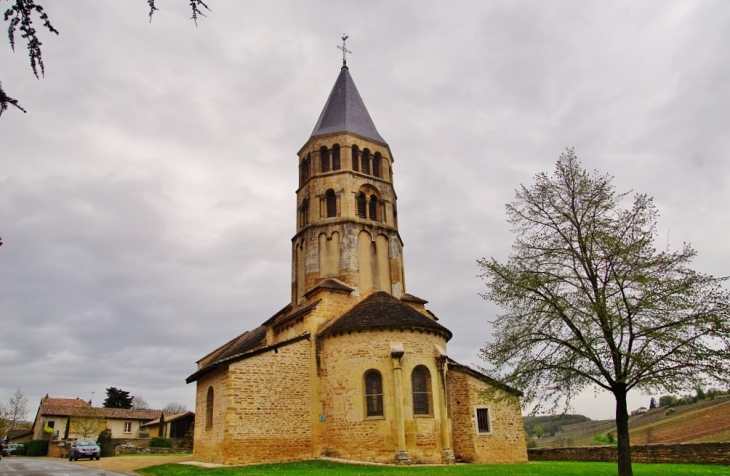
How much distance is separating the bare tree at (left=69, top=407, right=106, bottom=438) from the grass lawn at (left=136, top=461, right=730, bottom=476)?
40.1m

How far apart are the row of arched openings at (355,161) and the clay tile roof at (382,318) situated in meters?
9.02

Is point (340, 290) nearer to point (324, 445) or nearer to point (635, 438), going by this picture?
point (324, 445)

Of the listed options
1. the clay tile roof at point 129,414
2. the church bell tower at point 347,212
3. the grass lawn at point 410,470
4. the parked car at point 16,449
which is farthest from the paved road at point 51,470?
the clay tile roof at point 129,414

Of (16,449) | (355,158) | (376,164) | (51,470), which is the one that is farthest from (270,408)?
(16,449)

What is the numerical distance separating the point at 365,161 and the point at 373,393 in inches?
558

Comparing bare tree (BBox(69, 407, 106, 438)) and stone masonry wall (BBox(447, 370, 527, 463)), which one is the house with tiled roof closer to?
bare tree (BBox(69, 407, 106, 438))

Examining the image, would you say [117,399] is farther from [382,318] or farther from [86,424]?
[382,318]

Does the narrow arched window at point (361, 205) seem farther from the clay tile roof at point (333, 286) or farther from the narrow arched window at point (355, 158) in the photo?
the clay tile roof at point (333, 286)

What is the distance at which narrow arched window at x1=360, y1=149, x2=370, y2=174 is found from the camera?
97.8 feet

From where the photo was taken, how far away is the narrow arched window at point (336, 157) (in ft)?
96.5

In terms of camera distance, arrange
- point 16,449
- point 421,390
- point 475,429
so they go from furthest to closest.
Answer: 1. point 16,449
2. point 475,429
3. point 421,390

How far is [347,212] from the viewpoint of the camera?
91.0ft

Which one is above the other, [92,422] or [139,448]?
[92,422]

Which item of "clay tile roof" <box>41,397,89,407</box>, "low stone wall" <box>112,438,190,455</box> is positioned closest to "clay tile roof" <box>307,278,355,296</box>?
"low stone wall" <box>112,438,190,455</box>
